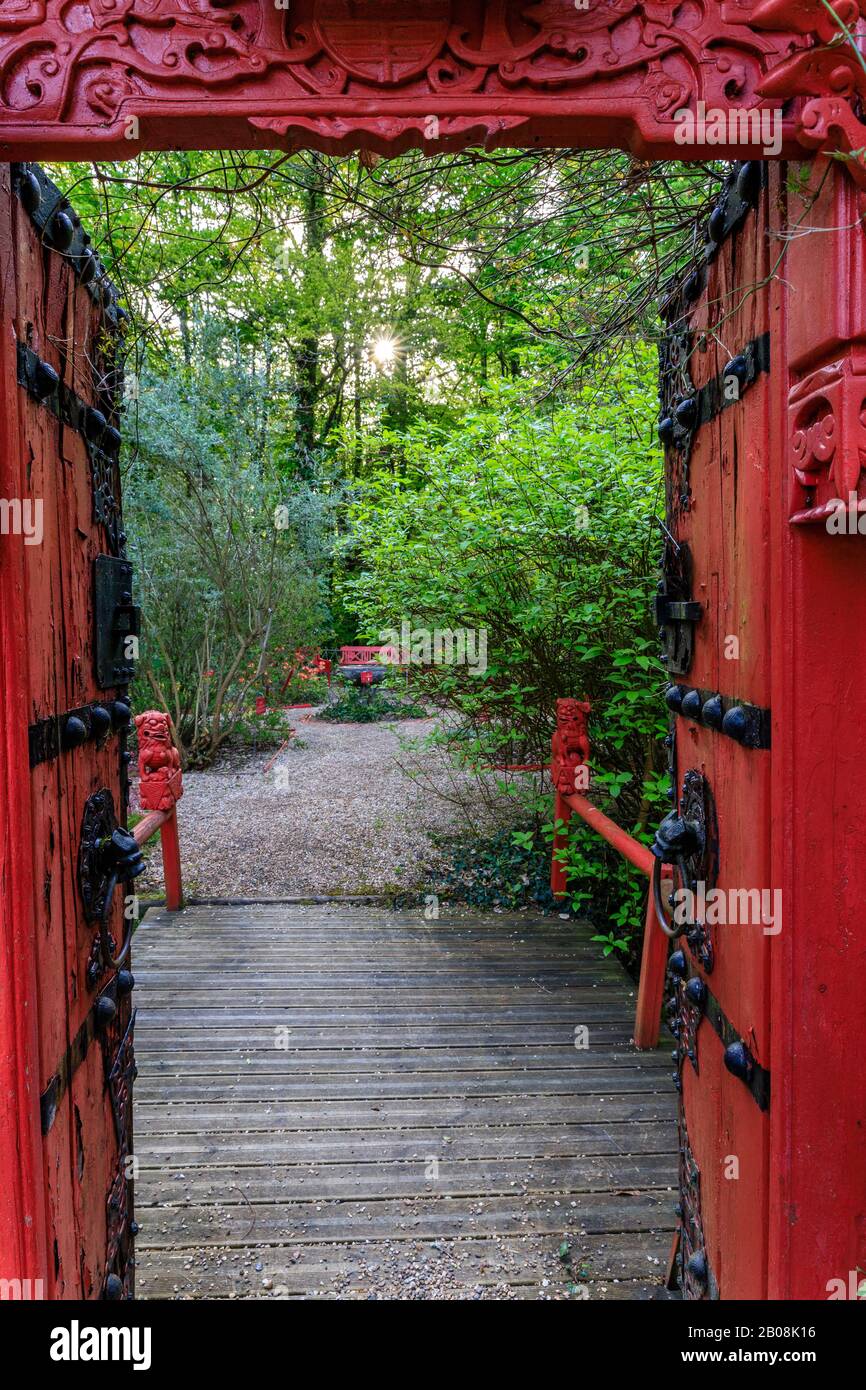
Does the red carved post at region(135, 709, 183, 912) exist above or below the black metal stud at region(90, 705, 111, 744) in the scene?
below

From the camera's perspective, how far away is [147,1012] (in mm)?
3502

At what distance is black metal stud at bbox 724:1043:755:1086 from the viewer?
4.35 feet

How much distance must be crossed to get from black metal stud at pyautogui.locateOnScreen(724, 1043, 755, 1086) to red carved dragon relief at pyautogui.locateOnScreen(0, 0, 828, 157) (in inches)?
59.4

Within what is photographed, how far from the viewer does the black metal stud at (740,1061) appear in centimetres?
133

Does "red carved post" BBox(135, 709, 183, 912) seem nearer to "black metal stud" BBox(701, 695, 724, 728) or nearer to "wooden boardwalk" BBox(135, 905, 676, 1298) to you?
"wooden boardwalk" BBox(135, 905, 676, 1298)

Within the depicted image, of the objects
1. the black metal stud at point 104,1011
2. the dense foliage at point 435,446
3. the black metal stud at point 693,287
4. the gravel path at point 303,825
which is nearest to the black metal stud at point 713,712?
the black metal stud at point 693,287

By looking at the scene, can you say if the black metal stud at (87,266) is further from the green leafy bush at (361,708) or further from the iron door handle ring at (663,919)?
the green leafy bush at (361,708)

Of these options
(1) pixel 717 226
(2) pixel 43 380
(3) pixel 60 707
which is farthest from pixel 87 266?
(1) pixel 717 226

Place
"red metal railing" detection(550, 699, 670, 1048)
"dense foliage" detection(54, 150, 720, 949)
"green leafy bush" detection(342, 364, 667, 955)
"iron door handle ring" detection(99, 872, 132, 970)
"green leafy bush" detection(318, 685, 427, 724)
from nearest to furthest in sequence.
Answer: "iron door handle ring" detection(99, 872, 132, 970) → "dense foliage" detection(54, 150, 720, 949) → "red metal railing" detection(550, 699, 670, 1048) → "green leafy bush" detection(342, 364, 667, 955) → "green leafy bush" detection(318, 685, 427, 724)

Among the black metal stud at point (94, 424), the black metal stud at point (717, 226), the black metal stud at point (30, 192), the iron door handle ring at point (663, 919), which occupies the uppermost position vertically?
the black metal stud at point (717, 226)

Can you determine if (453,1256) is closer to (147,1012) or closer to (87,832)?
(87,832)

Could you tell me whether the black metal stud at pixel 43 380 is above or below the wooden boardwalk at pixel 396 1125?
above

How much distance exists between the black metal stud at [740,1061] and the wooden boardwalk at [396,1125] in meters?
1.21

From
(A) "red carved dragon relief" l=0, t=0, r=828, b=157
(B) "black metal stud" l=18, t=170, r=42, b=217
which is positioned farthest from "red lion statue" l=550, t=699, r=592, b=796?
(B) "black metal stud" l=18, t=170, r=42, b=217
